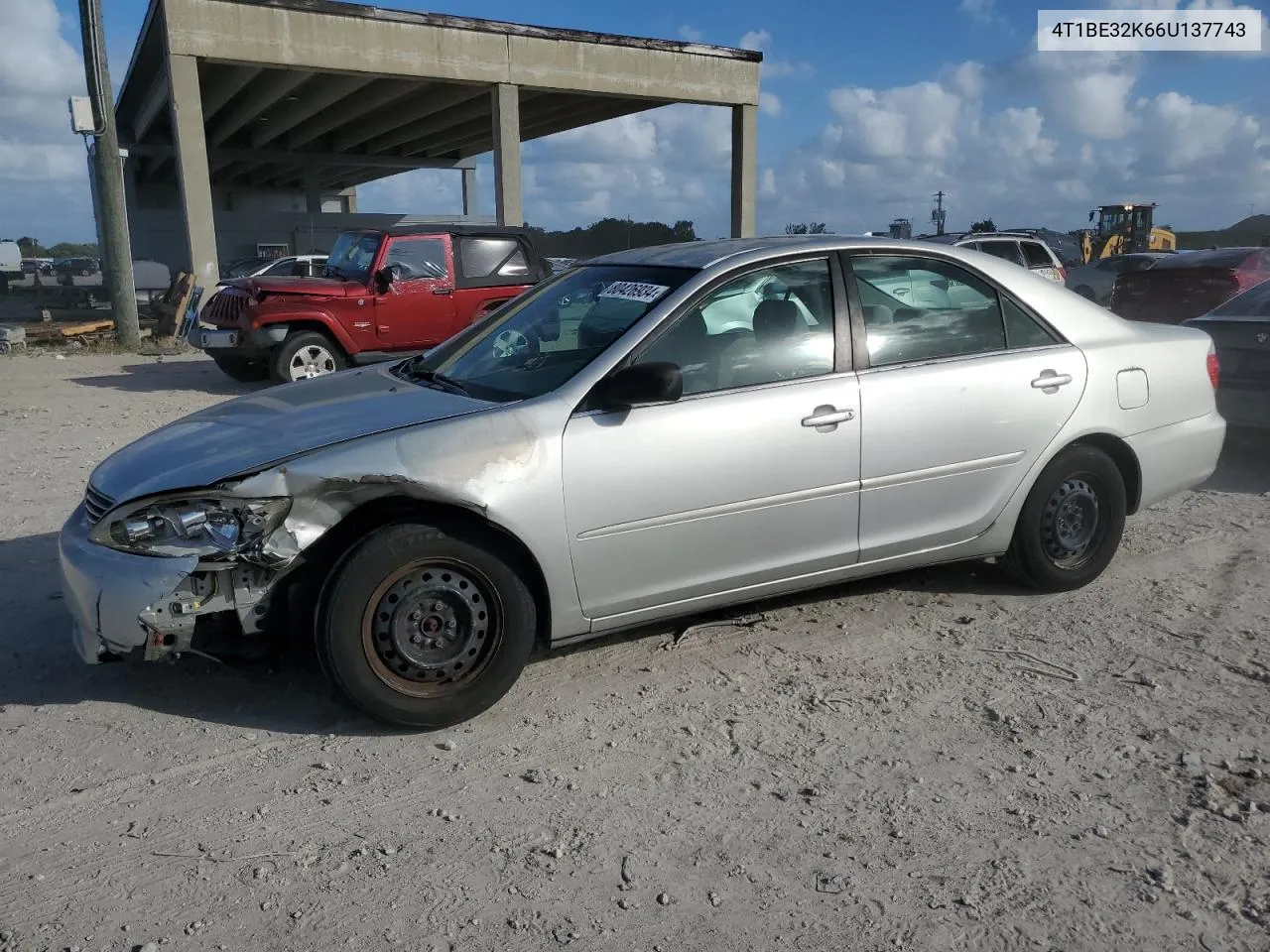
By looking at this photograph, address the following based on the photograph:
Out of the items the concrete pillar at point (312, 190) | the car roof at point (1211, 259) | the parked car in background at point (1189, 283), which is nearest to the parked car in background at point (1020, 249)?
the parked car in background at point (1189, 283)

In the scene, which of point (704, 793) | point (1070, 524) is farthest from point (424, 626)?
point (1070, 524)

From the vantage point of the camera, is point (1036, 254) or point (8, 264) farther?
point (8, 264)

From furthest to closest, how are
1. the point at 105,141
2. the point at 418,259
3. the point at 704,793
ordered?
1. the point at 105,141
2. the point at 418,259
3. the point at 704,793

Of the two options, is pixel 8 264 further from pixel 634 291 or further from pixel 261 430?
pixel 634 291

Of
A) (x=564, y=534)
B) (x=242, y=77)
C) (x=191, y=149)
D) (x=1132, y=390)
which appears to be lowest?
(x=564, y=534)

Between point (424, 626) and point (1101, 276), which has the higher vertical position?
point (1101, 276)

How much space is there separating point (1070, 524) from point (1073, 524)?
0.06 ft

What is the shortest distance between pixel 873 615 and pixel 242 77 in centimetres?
2325

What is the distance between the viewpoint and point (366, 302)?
11359 mm

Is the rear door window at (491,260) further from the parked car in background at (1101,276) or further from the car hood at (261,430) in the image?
the parked car in background at (1101,276)

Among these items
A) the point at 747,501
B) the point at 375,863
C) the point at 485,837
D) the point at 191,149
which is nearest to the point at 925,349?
the point at 747,501

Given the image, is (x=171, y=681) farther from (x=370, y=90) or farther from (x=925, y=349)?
(x=370, y=90)

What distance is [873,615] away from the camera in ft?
14.8

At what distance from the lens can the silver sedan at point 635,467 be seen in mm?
3320
